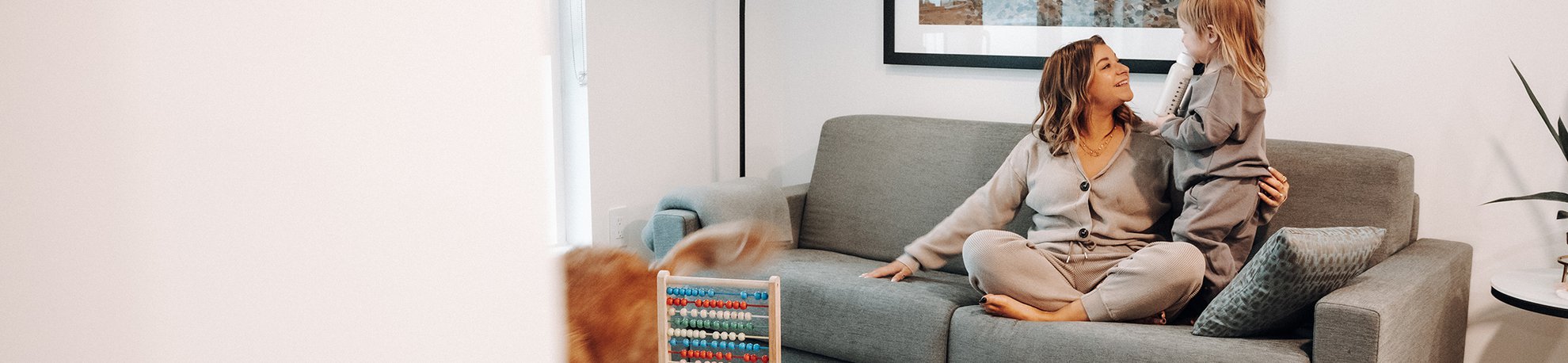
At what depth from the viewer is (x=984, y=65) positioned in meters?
3.10

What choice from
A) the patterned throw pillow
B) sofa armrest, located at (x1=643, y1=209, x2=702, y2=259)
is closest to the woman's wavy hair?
Result: the patterned throw pillow

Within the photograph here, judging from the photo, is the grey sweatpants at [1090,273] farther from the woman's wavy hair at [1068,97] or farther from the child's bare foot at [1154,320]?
the woman's wavy hair at [1068,97]

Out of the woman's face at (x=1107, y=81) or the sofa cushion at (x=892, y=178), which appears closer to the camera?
the woman's face at (x=1107, y=81)

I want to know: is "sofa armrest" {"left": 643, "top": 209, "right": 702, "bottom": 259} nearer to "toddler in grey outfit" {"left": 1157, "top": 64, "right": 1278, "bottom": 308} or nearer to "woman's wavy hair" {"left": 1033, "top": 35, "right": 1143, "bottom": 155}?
"woman's wavy hair" {"left": 1033, "top": 35, "right": 1143, "bottom": 155}

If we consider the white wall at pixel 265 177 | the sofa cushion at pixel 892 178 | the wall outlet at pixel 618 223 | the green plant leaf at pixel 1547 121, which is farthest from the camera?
the wall outlet at pixel 618 223

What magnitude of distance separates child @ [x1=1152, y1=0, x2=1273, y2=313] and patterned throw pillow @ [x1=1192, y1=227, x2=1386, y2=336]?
215 mm

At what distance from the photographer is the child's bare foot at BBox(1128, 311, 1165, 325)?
7.18 ft

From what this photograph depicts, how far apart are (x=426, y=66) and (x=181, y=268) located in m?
0.04

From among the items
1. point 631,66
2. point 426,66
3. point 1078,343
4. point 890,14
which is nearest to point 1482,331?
point 1078,343

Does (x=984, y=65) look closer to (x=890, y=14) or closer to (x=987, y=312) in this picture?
(x=890, y=14)


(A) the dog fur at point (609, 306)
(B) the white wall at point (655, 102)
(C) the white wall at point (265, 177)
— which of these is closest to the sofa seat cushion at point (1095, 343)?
(B) the white wall at point (655, 102)

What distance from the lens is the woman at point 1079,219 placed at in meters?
2.17

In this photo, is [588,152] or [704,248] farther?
[588,152]

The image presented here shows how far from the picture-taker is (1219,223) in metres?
2.20
